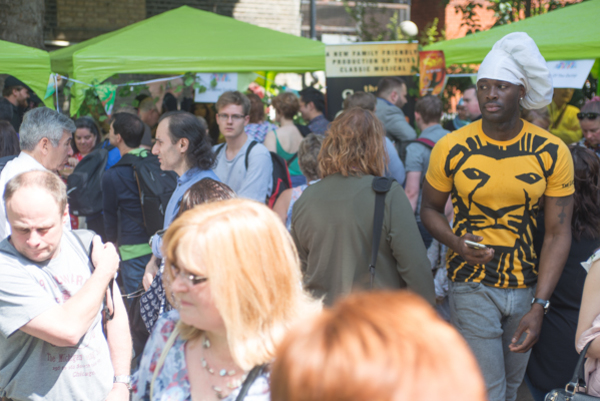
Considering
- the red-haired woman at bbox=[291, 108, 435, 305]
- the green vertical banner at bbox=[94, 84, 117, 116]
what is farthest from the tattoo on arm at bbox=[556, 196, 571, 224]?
the green vertical banner at bbox=[94, 84, 117, 116]

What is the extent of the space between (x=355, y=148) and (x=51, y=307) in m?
1.47

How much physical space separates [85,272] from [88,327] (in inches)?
9.5

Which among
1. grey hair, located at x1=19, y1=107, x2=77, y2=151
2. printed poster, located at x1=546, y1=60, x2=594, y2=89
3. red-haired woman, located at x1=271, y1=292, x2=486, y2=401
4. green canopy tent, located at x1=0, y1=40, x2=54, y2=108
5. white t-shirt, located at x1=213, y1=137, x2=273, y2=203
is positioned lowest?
white t-shirt, located at x1=213, y1=137, x2=273, y2=203

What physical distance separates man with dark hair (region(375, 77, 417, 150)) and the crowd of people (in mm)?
1916

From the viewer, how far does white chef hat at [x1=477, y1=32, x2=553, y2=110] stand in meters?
2.46

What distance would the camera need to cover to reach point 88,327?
1983mm

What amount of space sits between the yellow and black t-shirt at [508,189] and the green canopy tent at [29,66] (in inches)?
199

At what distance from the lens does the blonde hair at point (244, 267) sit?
1309mm

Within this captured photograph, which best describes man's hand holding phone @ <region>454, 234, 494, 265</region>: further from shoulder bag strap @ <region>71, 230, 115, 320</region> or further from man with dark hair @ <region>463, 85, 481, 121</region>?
man with dark hair @ <region>463, 85, 481, 121</region>

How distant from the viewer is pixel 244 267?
51.6 inches

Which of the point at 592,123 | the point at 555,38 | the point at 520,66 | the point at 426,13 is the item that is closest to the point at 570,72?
the point at 555,38

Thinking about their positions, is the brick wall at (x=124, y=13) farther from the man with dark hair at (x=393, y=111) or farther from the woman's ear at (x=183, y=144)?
the woman's ear at (x=183, y=144)

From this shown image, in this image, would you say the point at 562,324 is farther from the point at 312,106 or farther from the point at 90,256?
the point at 312,106

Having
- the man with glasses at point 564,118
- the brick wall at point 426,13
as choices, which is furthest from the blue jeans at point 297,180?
the brick wall at point 426,13
